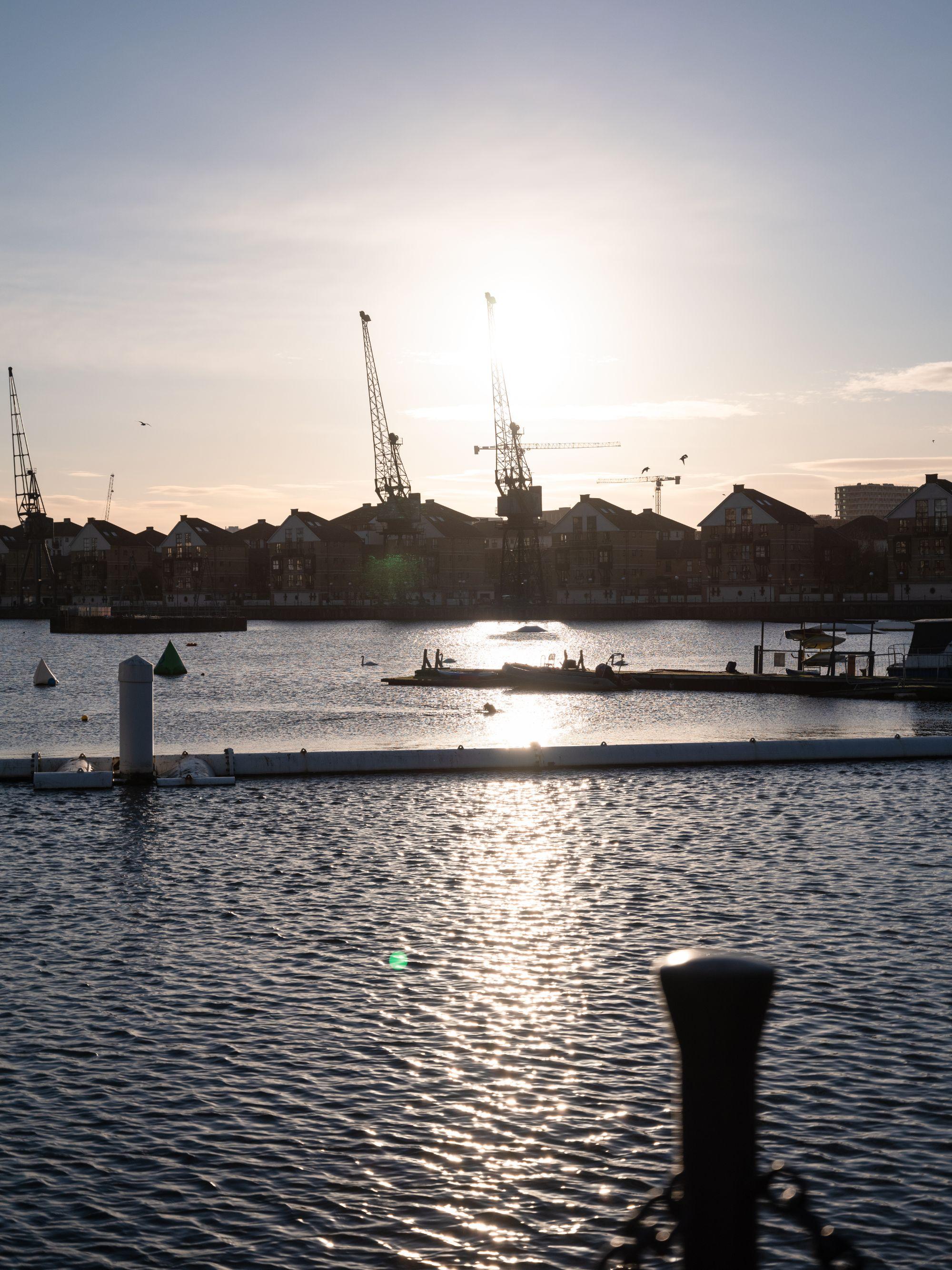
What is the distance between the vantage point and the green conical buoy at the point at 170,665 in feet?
321

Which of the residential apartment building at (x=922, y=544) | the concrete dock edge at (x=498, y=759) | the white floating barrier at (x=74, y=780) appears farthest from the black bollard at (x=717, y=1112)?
the residential apartment building at (x=922, y=544)

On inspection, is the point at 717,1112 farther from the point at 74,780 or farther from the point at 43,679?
the point at 43,679

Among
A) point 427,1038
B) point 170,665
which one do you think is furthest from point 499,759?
point 170,665

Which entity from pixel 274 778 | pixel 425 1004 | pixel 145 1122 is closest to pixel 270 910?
pixel 425 1004

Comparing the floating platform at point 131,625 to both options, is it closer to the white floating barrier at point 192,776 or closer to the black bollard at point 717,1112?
the white floating barrier at point 192,776

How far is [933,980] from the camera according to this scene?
16312mm

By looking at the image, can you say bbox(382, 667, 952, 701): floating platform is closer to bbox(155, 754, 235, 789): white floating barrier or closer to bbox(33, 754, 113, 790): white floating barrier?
bbox(155, 754, 235, 789): white floating barrier

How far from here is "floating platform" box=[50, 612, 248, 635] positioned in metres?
175

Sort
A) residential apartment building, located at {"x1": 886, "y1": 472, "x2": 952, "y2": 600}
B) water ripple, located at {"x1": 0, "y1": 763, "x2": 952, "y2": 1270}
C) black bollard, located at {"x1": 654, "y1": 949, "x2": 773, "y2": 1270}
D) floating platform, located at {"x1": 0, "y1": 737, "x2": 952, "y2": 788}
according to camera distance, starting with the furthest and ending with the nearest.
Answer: residential apartment building, located at {"x1": 886, "y1": 472, "x2": 952, "y2": 600}
floating platform, located at {"x1": 0, "y1": 737, "x2": 952, "y2": 788}
water ripple, located at {"x1": 0, "y1": 763, "x2": 952, "y2": 1270}
black bollard, located at {"x1": 654, "y1": 949, "x2": 773, "y2": 1270}

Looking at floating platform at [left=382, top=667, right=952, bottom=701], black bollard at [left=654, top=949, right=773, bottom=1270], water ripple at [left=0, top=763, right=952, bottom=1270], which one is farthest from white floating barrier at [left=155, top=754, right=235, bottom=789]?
floating platform at [left=382, top=667, right=952, bottom=701]

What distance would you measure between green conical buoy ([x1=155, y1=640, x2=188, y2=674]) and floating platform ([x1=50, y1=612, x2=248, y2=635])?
240 ft

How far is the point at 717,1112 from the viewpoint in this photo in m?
3.74

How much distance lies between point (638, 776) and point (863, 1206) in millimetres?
27187

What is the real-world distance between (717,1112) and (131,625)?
591ft
